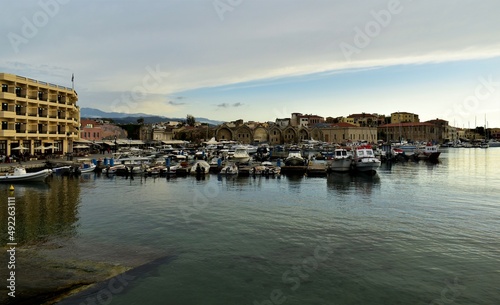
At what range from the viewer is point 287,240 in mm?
17844

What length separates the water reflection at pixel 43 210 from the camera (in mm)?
18875

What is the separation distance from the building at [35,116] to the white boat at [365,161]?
4462 centimetres

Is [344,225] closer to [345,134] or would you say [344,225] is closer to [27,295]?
[27,295]

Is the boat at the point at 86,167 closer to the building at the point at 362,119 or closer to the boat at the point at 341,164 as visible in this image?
the boat at the point at 341,164

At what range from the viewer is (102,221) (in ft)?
71.3

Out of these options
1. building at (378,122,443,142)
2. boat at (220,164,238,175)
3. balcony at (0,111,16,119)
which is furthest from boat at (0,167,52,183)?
building at (378,122,443,142)

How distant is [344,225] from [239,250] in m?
7.24

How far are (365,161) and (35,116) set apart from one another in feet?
163

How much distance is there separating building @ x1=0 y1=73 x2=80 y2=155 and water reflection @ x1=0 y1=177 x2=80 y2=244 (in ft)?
65.9

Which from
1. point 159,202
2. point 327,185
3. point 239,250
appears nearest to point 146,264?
point 239,250

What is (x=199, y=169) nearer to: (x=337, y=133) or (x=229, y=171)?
(x=229, y=171)

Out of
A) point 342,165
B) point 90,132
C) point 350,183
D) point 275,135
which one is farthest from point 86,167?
point 275,135

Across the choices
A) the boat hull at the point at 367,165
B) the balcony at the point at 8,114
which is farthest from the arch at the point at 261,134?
the balcony at the point at 8,114

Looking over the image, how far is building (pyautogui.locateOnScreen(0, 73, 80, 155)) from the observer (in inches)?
2064
